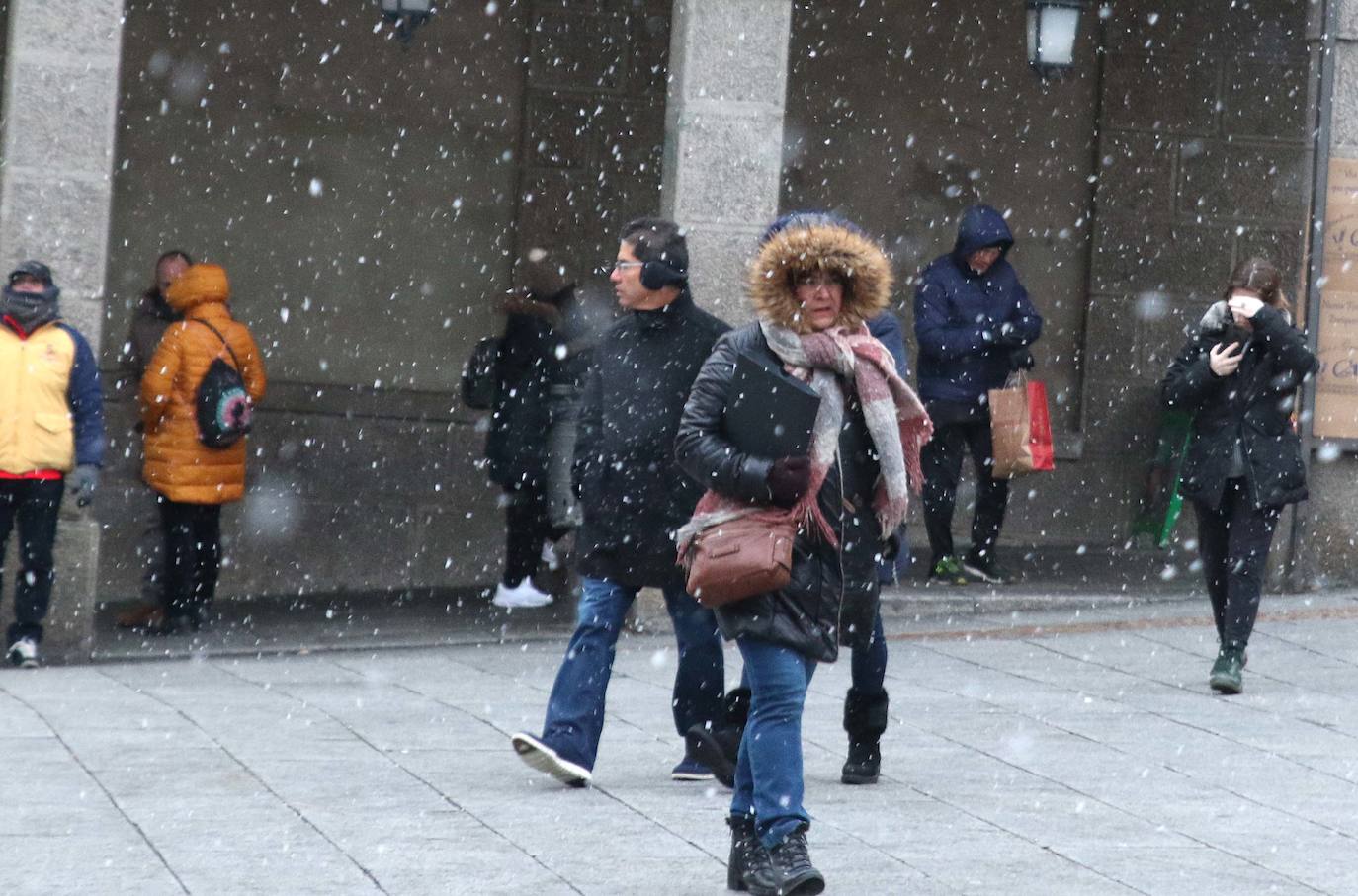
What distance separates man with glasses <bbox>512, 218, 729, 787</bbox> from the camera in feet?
21.7

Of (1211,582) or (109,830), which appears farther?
(1211,582)

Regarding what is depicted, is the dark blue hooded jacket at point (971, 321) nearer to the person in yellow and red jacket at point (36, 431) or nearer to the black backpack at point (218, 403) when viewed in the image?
the black backpack at point (218, 403)

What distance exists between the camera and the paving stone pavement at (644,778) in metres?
5.62

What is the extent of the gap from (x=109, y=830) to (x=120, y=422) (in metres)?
6.40

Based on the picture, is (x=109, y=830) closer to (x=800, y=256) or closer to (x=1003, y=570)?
(x=800, y=256)

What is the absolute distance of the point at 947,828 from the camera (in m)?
6.15

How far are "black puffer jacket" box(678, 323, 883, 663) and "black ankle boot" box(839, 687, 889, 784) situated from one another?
969mm

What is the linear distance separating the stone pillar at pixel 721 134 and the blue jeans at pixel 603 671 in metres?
3.70

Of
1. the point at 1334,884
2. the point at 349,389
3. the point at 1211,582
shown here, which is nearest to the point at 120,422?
the point at 349,389

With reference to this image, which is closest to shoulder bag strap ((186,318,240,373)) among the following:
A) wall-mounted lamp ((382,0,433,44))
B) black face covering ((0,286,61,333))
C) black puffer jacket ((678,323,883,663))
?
black face covering ((0,286,61,333))

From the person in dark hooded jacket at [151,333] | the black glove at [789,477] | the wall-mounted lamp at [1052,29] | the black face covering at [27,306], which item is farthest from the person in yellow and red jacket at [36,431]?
the wall-mounted lamp at [1052,29]

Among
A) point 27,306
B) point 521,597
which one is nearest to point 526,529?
point 521,597

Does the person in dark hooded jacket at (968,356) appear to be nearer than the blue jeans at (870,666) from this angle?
No

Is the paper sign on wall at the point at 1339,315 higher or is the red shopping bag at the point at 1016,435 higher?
the paper sign on wall at the point at 1339,315
